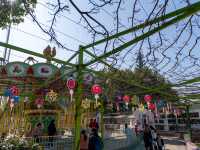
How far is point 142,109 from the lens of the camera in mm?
12172

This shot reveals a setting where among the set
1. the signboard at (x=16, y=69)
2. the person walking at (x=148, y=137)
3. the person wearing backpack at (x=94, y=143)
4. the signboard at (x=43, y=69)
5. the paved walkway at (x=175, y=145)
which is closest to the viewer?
the person wearing backpack at (x=94, y=143)

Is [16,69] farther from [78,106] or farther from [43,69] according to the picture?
[78,106]

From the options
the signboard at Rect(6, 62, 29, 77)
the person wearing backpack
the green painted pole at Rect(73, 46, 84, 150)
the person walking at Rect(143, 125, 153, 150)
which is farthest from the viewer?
the person walking at Rect(143, 125, 153, 150)

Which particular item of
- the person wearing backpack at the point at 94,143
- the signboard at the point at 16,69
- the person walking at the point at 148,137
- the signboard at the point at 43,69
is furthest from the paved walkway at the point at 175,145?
the signboard at the point at 16,69

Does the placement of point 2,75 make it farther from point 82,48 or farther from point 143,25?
point 143,25

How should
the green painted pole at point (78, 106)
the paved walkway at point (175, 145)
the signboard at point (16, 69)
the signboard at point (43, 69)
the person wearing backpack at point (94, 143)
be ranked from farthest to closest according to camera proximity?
the paved walkway at point (175, 145) → the signboard at point (43, 69) → the signboard at point (16, 69) → the person wearing backpack at point (94, 143) → the green painted pole at point (78, 106)

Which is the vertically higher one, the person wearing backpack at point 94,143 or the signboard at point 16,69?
the signboard at point 16,69

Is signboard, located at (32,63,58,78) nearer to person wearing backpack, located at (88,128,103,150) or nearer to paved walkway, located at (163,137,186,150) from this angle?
person wearing backpack, located at (88,128,103,150)

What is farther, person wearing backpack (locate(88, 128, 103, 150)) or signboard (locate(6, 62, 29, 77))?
signboard (locate(6, 62, 29, 77))

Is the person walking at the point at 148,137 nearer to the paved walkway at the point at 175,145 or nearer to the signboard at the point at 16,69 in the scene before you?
the paved walkway at the point at 175,145

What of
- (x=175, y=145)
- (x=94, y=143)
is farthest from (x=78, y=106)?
(x=175, y=145)

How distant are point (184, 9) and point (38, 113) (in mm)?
14719

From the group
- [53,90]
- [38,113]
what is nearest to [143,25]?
[53,90]

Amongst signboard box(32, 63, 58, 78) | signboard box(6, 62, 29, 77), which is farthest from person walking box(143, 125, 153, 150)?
signboard box(6, 62, 29, 77)
